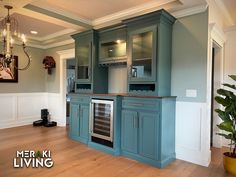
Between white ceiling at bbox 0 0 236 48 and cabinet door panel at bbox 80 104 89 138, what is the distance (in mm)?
1862

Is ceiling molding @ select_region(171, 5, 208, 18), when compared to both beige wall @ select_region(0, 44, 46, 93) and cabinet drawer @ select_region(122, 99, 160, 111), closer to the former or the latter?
cabinet drawer @ select_region(122, 99, 160, 111)

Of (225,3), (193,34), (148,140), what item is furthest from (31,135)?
(225,3)

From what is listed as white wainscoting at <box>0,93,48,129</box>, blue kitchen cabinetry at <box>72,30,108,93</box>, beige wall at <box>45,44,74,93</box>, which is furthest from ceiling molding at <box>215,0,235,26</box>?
white wainscoting at <box>0,93,48,129</box>

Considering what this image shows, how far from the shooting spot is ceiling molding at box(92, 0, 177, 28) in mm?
3270

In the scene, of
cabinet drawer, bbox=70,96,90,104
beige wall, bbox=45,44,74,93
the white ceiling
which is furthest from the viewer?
beige wall, bbox=45,44,74,93

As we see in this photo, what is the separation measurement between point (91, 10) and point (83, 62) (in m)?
1.15

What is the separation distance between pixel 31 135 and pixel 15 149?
103cm

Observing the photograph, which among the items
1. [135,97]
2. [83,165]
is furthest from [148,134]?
[83,165]

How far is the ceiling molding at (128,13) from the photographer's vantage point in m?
3.27

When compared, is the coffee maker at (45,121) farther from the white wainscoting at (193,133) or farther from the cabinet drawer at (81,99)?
the white wainscoting at (193,133)

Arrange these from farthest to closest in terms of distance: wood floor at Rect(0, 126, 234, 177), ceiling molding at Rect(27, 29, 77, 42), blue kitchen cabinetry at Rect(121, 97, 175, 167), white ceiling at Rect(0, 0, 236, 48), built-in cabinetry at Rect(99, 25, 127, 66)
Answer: ceiling molding at Rect(27, 29, 77, 42)
built-in cabinetry at Rect(99, 25, 127, 66)
white ceiling at Rect(0, 0, 236, 48)
blue kitchen cabinetry at Rect(121, 97, 175, 167)
wood floor at Rect(0, 126, 234, 177)

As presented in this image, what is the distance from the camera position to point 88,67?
3.99 meters

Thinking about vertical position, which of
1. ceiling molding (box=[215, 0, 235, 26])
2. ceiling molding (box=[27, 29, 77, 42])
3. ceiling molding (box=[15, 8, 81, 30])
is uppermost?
ceiling molding (box=[27, 29, 77, 42])

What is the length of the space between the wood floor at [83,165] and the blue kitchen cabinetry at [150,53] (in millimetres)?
1191
